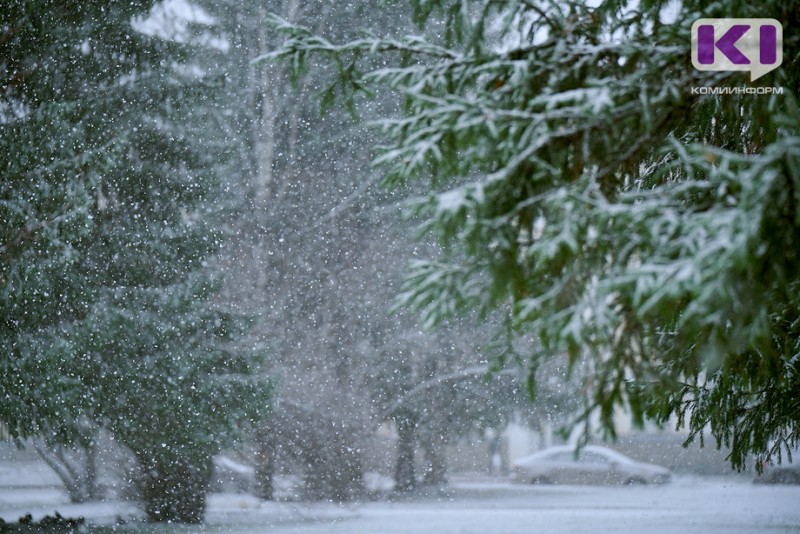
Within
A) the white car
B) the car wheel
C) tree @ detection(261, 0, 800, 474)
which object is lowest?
the car wheel

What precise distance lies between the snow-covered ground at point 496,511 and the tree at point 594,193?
7.67 meters

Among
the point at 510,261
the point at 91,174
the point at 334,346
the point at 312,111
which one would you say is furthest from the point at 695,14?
the point at 312,111

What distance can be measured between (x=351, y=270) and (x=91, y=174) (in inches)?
182

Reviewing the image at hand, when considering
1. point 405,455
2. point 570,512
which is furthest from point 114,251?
point 570,512

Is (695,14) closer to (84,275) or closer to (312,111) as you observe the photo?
(84,275)

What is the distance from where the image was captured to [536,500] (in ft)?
41.8

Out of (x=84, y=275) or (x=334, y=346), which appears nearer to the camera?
(x=84, y=275)

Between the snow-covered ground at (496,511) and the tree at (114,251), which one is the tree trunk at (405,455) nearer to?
the snow-covered ground at (496,511)

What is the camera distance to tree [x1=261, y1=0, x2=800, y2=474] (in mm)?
2633

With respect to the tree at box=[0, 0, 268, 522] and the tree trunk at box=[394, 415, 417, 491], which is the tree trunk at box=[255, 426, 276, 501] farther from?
the tree trunk at box=[394, 415, 417, 491]

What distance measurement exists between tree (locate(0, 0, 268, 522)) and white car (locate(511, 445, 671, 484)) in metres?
5.63

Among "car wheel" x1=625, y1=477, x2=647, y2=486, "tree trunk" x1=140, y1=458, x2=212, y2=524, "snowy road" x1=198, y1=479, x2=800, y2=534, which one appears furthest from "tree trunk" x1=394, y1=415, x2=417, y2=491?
"car wheel" x1=625, y1=477, x2=647, y2=486

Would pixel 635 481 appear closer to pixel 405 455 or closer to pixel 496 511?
pixel 496 511

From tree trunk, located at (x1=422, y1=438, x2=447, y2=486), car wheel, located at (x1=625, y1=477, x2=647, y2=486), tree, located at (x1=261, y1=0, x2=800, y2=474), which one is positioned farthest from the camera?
car wheel, located at (x1=625, y1=477, x2=647, y2=486)
